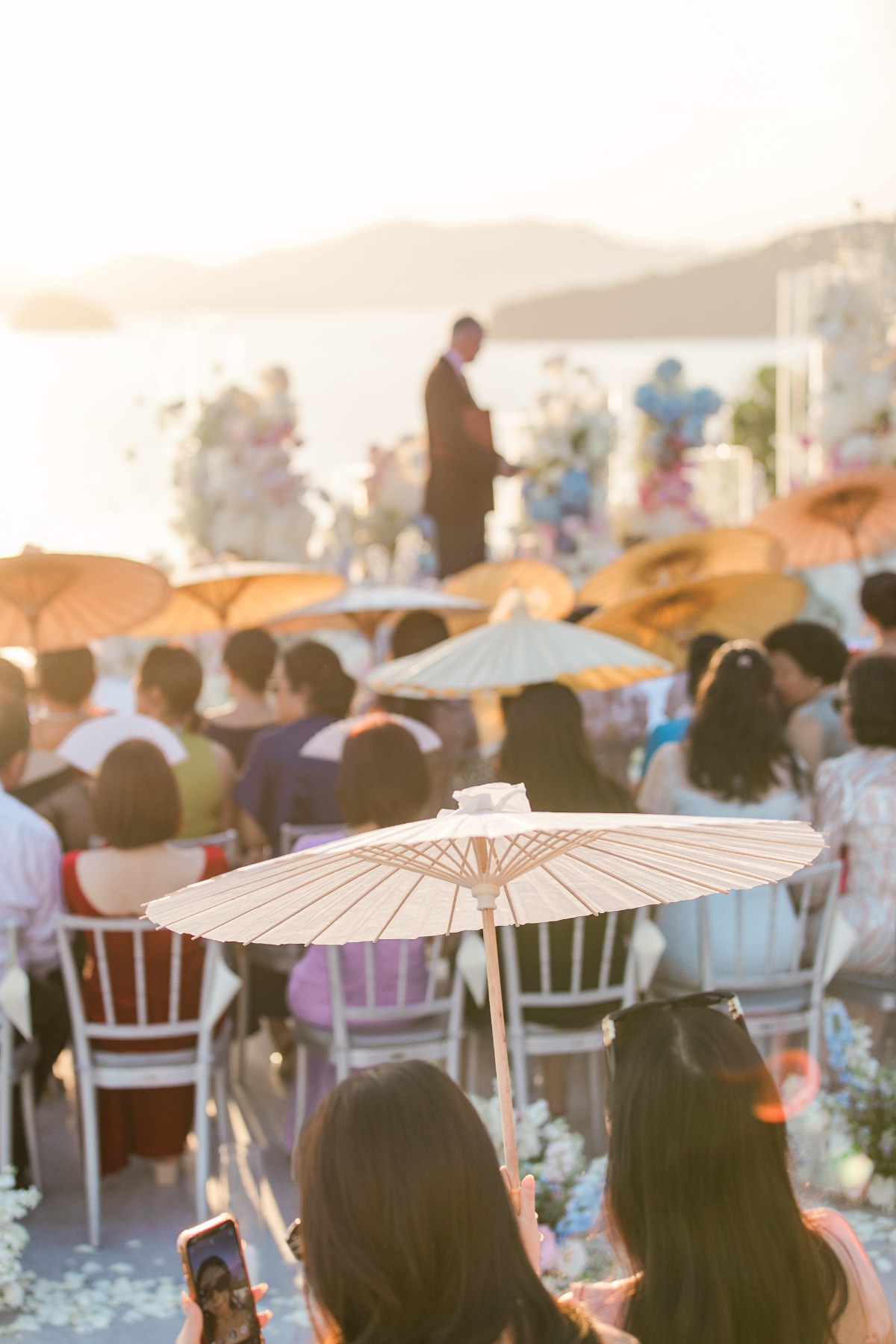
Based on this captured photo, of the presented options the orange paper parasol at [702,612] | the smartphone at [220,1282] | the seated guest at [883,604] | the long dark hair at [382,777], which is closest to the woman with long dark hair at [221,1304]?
the smartphone at [220,1282]

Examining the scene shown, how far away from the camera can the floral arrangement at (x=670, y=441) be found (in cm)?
900

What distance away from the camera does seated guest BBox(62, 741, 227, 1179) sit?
347 cm

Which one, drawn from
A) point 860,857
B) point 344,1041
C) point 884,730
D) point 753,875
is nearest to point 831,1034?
point 860,857

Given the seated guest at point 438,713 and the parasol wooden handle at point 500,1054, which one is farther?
the seated guest at point 438,713

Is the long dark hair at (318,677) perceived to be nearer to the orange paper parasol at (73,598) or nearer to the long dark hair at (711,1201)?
the orange paper parasol at (73,598)

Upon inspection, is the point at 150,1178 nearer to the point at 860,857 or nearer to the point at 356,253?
the point at 860,857

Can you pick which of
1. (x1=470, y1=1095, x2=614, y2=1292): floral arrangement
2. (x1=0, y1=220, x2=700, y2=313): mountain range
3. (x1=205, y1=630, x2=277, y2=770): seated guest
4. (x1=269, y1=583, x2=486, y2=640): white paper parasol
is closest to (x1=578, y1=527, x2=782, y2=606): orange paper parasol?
(x1=269, y1=583, x2=486, y2=640): white paper parasol

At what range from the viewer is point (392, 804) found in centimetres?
356

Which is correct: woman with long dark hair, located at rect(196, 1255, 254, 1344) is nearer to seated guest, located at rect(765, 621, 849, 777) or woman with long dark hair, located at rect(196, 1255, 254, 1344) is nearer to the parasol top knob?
the parasol top knob

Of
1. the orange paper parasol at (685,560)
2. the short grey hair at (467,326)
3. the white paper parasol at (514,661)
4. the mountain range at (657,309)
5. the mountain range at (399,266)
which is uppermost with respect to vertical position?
the mountain range at (399,266)

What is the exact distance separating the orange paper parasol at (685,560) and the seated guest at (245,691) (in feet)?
4.30

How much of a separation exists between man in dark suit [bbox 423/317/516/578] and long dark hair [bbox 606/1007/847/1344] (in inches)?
232

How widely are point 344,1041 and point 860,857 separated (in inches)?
58.8

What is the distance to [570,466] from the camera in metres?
8.88
